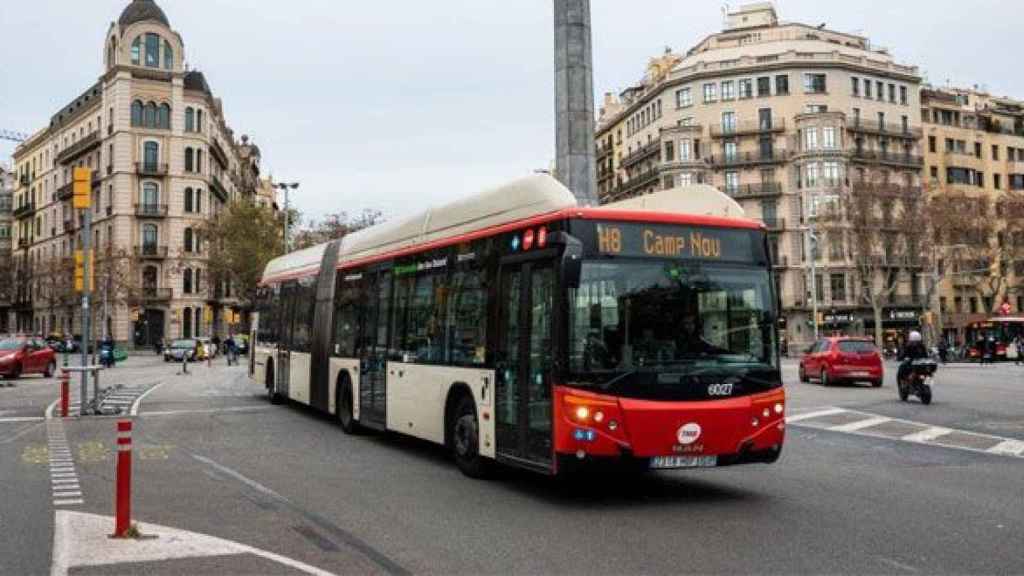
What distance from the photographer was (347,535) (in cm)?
756

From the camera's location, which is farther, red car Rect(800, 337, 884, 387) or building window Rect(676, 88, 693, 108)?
building window Rect(676, 88, 693, 108)

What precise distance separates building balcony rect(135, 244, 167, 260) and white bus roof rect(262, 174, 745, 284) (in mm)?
67688

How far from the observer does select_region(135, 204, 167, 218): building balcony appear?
7706cm

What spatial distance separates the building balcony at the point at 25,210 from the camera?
101 meters

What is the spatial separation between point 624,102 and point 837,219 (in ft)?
131

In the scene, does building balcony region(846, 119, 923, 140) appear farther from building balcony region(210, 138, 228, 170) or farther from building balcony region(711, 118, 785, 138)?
building balcony region(210, 138, 228, 170)

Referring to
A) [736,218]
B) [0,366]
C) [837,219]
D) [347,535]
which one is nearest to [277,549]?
[347,535]

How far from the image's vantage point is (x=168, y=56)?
76.9m

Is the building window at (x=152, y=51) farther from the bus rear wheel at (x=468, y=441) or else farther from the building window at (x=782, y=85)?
the bus rear wheel at (x=468, y=441)

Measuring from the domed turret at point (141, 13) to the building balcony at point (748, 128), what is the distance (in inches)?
1834

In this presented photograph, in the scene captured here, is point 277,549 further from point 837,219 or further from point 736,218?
point 837,219

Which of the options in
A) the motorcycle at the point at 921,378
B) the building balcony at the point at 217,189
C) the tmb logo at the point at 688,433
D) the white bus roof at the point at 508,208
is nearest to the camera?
the tmb logo at the point at 688,433

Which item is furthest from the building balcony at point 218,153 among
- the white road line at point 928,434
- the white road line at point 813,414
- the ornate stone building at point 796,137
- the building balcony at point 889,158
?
the white road line at point 928,434

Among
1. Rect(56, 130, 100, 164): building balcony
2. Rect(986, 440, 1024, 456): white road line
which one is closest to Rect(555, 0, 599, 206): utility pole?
Rect(986, 440, 1024, 456): white road line
